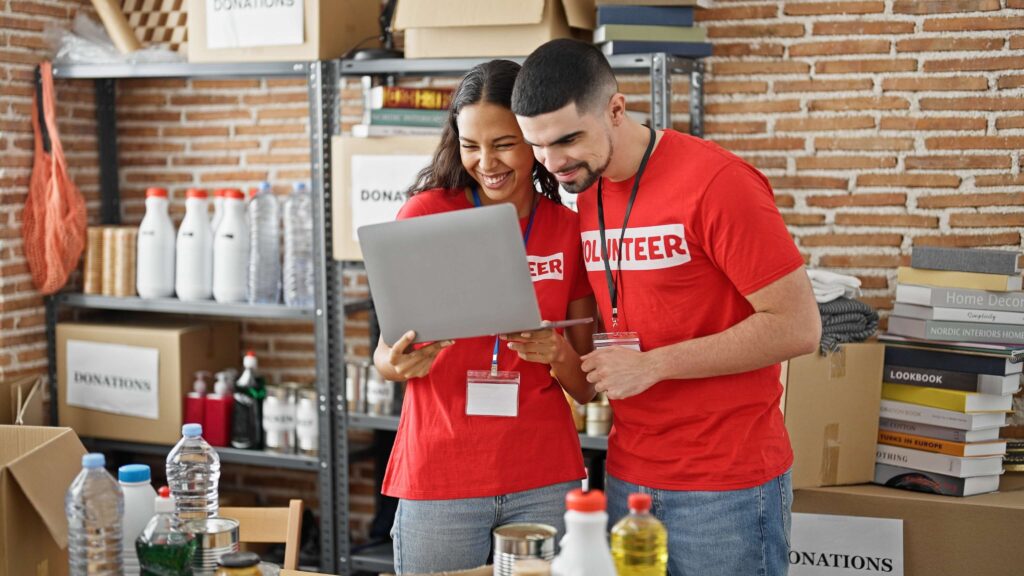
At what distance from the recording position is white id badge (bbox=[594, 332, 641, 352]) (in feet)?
6.25

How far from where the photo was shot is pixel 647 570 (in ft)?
4.78

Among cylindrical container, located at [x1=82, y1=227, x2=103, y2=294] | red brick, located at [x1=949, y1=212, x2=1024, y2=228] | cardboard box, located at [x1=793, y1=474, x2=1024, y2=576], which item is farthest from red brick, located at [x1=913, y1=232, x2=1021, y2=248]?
cylindrical container, located at [x1=82, y1=227, x2=103, y2=294]

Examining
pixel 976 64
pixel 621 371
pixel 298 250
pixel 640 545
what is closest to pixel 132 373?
pixel 298 250

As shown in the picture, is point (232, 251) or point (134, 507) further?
point (232, 251)

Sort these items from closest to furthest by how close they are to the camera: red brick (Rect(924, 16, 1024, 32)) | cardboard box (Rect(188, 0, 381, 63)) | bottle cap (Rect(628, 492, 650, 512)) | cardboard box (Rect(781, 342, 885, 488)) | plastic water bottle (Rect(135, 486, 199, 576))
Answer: bottle cap (Rect(628, 492, 650, 512)) → plastic water bottle (Rect(135, 486, 199, 576)) → cardboard box (Rect(781, 342, 885, 488)) → red brick (Rect(924, 16, 1024, 32)) → cardboard box (Rect(188, 0, 381, 63))

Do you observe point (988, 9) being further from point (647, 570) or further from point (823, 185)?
point (647, 570)

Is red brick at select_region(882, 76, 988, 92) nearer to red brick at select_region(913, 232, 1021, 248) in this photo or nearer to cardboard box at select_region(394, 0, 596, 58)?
red brick at select_region(913, 232, 1021, 248)

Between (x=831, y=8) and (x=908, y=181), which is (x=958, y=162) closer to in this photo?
(x=908, y=181)

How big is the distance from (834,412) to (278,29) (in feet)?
6.55

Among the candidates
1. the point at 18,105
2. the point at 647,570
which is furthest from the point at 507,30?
the point at 647,570

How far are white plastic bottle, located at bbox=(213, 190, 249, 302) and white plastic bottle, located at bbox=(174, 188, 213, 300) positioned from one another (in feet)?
0.19

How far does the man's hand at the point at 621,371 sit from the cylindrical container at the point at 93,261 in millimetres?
2415

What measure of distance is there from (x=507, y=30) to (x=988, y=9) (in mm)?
1382

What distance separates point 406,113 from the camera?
10.6 ft
